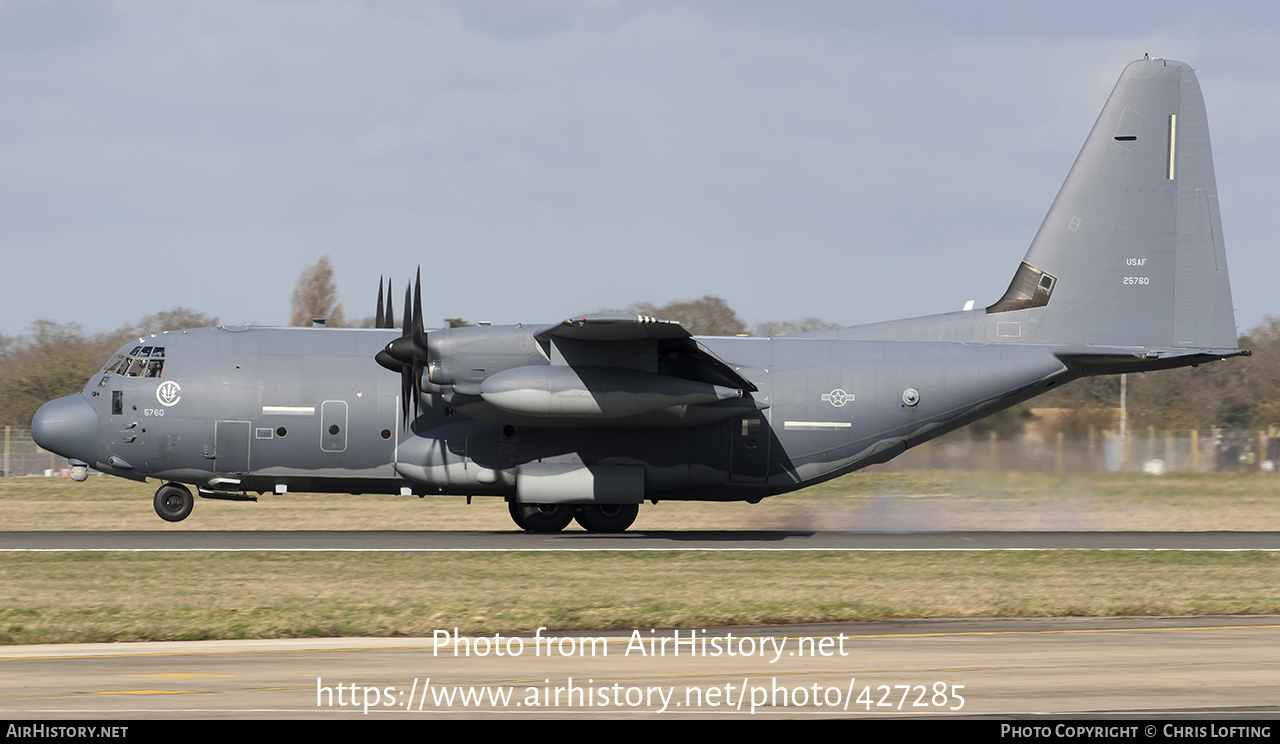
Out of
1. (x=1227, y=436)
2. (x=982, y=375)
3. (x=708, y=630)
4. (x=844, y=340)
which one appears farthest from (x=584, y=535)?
(x=1227, y=436)

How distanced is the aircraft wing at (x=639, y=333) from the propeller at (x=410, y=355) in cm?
200

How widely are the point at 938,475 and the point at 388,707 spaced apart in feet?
61.8

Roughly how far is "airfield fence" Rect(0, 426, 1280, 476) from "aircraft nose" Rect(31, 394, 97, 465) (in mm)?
5843

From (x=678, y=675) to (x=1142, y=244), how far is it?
56.8 ft

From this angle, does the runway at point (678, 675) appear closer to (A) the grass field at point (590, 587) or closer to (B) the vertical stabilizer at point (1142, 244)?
(A) the grass field at point (590, 587)

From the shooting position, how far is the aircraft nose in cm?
2106

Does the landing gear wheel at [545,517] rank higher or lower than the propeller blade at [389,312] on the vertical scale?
lower

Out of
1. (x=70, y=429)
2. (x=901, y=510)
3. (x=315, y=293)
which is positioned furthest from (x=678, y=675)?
(x=315, y=293)

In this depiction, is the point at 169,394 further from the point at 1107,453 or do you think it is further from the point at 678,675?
the point at 1107,453

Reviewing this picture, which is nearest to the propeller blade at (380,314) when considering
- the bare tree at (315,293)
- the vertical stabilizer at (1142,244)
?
the vertical stabilizer at (1142,244)

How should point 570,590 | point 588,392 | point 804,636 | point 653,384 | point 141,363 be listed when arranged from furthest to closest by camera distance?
point 141,363
point 653,384
point 588,392
point 570,590
point 804,636

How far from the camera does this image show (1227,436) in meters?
34.5

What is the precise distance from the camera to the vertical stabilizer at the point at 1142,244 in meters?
22.7

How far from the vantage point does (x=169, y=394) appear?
21047mm
